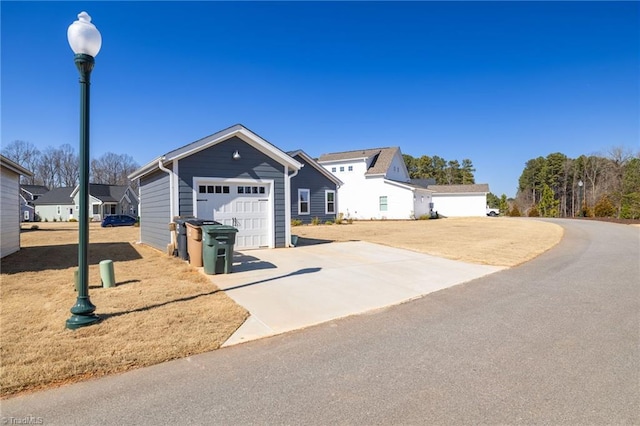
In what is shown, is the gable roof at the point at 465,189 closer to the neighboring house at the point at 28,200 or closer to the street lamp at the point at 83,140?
the street lamp at the point at 83,140

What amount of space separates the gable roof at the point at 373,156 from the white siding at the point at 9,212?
84.5ft

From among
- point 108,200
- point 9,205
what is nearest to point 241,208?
point 9,205

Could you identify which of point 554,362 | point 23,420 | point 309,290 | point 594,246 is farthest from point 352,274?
point 594,246

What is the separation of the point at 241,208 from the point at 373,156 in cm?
2424

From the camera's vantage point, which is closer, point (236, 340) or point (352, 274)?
point (236, 340)

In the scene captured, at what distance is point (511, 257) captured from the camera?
10.5 metres

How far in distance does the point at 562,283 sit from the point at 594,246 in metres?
7.96

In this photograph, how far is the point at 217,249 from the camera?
305 inches

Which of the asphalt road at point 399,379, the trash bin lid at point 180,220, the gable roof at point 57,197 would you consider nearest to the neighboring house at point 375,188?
the trash bin lid at point 180,220

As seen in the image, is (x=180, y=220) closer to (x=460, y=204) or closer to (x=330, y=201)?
(x=330, y=201)

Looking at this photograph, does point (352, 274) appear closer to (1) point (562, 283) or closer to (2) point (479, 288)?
(2) point (479, 288)

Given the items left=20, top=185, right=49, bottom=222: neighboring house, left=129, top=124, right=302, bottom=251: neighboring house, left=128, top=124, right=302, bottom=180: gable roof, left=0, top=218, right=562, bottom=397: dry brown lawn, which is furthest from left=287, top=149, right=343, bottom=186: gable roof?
left=20, top=185, right=49, bottom=222: neighboring house

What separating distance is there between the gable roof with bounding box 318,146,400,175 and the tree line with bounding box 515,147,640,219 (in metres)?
20.1

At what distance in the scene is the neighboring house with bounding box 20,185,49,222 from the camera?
48.4m
